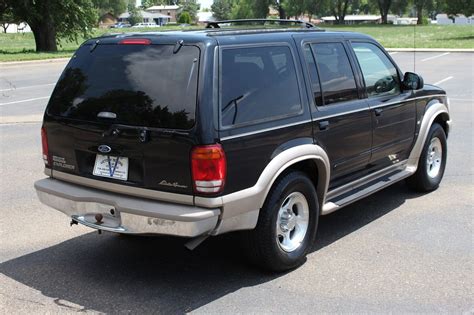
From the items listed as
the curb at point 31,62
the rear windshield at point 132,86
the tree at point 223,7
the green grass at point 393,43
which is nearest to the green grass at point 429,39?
the green grass at point 393,43

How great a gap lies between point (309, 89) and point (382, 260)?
1.50 meters

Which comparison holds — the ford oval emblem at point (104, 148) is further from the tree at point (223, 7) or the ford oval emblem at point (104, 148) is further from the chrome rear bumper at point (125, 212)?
the tree at point (223, 7)

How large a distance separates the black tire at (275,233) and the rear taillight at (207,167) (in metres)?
0.54

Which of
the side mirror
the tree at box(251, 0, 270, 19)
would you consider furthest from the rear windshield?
the tree at box(251, 0, 270, 19)

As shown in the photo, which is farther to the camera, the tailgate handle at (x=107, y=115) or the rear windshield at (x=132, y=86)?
the tailgate handle at (x=107, y=115)

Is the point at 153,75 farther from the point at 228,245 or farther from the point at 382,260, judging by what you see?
the point at 382,260

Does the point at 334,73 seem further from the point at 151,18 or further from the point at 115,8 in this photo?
A: the point at 151,18

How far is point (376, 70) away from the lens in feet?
19.0

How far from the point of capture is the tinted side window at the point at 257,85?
Answer: 4.11 metres

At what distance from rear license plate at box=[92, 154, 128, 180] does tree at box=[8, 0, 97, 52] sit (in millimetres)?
26615

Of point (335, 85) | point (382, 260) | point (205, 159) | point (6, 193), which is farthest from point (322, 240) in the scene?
point (6, 193)

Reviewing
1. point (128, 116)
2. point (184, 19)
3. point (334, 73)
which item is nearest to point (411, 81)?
point (334, 73)

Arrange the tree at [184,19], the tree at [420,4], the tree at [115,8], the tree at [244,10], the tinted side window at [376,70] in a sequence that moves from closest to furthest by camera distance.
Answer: the tinted side window at [376,70], the tree at [420,4], the tree at [244,10], the tree at [184,19], the tree at [115,8]

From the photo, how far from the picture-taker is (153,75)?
13.6 ft
